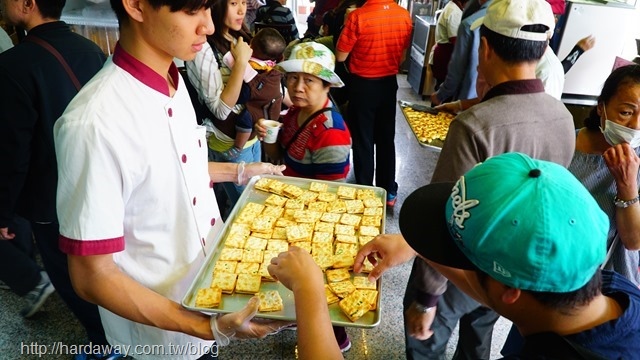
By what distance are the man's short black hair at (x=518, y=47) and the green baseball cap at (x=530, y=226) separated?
0.78 meters

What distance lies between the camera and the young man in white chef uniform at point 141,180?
0.94 meters

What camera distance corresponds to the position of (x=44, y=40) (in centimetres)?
180

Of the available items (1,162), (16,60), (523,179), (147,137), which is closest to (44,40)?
(16,60)

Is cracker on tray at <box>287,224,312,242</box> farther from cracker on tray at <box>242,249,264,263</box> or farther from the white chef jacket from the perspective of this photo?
the white chef jacket

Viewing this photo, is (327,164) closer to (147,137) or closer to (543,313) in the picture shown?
(147,137)

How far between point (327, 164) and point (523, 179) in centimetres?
132

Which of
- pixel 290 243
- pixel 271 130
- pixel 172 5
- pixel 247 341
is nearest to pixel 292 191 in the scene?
pixel 290 243

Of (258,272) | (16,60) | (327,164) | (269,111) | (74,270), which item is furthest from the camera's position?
(269,111)

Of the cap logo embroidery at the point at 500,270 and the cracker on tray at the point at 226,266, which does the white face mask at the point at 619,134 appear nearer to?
the cap logo embroidery at the point at 500,270

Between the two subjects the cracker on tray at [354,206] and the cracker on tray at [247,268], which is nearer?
the cracker on tray at [247,268]

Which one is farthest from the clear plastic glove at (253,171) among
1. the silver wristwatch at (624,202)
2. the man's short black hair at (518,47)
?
the silver wristwatch at (624,202)

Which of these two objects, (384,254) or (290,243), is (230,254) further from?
(384,254)

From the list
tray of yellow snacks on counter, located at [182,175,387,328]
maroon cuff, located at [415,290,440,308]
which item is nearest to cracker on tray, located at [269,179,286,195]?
tray of yellow snacks on counter, located at [182,175,387,328]

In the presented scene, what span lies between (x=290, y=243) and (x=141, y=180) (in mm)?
637
